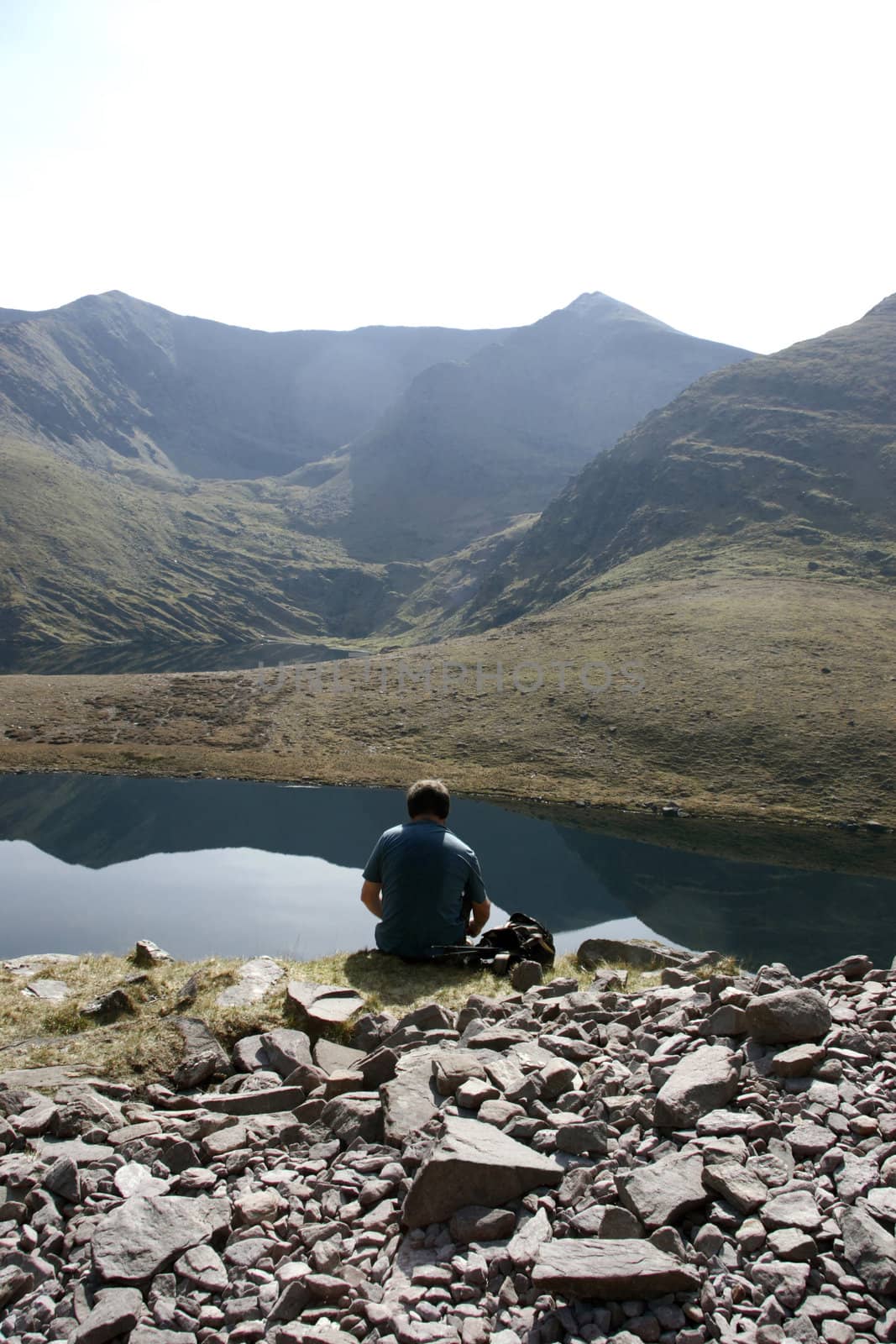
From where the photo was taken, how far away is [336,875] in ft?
131

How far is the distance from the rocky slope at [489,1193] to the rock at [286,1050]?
217mm

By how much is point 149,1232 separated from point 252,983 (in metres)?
5.47

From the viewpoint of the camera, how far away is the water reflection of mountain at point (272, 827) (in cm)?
3862

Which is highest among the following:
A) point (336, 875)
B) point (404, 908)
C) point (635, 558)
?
point (635, 558)

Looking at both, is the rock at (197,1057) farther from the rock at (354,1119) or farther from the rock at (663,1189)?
the rock at (663,1189)

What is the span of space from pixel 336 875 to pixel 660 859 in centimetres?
1724

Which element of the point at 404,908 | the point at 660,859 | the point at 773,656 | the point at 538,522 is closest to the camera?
the point at 404,908

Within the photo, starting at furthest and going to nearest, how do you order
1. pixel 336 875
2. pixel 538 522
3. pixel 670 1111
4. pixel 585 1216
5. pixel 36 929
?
pixel 538 522 → pixel 336 875 → pixel 36 929 → pixel 670 1111 → pixel 585 1216

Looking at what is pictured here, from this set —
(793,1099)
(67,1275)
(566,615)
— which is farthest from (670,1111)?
(566,615)

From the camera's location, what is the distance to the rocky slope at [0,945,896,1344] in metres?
4.27

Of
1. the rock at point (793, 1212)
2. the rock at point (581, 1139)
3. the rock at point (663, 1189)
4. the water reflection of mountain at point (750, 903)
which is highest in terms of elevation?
the rock at point (793, 1212)

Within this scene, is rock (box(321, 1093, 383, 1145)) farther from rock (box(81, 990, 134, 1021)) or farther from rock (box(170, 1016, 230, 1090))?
rock (box(81, 990, 134, 1021))

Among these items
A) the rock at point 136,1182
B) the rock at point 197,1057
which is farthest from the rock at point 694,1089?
the rock at point 197,1057

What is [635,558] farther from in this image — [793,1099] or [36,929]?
[793,1099]
